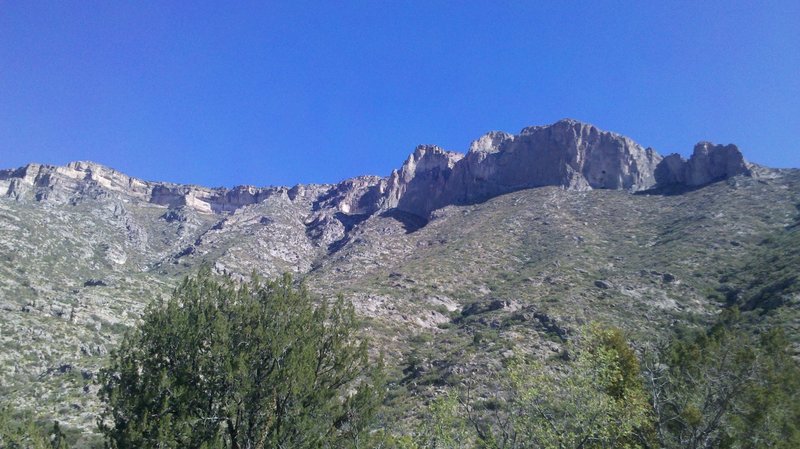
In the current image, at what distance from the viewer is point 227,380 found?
13383 mm

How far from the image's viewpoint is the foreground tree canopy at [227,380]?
499 inches

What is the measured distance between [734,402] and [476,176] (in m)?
93.3

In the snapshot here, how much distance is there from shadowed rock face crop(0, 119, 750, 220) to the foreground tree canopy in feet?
287

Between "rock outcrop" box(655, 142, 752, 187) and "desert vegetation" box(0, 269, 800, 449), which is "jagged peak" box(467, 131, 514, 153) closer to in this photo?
"rock outcrop" box(655, 142, 752, 187)

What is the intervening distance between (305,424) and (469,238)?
64.5 metres

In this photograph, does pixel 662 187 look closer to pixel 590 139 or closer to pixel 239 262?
pixel 590 139

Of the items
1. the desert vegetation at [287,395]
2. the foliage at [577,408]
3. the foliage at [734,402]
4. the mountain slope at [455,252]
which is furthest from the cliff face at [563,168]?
the foliage at [577,408]

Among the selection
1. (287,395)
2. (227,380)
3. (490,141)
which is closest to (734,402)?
(287,395)

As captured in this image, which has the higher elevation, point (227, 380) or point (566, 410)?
point (566, 410)

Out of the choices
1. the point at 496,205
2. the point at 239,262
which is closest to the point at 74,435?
the point at 239,262

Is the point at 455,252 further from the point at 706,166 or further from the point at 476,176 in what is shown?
the point at 706,166

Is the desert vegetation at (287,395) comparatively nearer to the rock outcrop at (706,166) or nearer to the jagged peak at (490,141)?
the rock outcrop at (706,166)

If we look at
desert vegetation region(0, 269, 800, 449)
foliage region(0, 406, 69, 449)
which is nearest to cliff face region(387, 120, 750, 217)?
desert vegetation region(0, 269, 800, 449)

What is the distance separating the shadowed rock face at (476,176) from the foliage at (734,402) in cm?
7525
